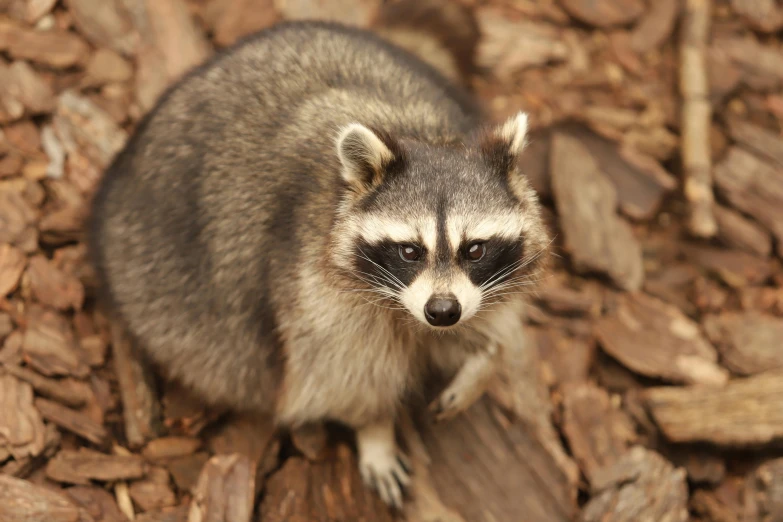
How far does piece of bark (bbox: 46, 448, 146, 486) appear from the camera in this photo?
318 cm

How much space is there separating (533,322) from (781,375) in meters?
1.09

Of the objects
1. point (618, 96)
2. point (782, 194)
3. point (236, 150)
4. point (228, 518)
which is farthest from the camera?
point (618, 96)

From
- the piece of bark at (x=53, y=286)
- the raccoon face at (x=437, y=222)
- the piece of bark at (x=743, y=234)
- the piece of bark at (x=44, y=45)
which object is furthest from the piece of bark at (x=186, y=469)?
the piece of bark at (x=743, y=234)

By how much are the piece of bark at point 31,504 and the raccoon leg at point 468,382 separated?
1.40m

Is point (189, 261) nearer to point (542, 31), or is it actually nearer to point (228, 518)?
point (228, 518)

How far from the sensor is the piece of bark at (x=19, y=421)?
10.2ft

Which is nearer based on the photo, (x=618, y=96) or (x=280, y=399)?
(x=280, y=399)

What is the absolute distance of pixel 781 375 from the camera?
3549mm

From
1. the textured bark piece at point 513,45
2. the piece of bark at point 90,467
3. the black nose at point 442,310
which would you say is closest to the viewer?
the black nose at point 442,310

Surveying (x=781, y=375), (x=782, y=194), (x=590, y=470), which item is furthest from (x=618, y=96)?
(x=590, y=470)

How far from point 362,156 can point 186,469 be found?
5.00ft

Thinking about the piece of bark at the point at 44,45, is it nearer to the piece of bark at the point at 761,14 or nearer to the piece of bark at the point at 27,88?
the piece of bark at the point at 27,88

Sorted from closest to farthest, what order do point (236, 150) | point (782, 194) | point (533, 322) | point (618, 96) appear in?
point (236, 150)
point (533, 322)
point (782, 194)
point (618, 96)

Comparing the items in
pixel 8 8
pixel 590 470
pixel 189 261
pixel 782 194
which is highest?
pixel 8 8
